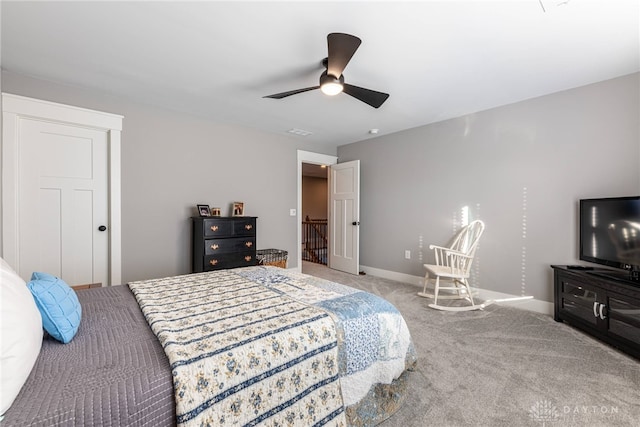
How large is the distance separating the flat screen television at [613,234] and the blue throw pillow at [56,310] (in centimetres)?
363

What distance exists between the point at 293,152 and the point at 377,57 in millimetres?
2590

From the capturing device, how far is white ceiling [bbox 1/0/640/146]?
1.74 m

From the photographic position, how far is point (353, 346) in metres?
1.34

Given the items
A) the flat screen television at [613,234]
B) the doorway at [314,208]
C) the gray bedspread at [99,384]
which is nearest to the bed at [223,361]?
the gray bedspread at [99,384]

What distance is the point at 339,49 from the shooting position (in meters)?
1.83

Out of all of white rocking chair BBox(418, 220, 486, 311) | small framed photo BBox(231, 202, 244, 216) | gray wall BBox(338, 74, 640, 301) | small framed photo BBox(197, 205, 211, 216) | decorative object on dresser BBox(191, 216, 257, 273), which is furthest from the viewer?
small framed photo BBox(231, 202, 244, 216)

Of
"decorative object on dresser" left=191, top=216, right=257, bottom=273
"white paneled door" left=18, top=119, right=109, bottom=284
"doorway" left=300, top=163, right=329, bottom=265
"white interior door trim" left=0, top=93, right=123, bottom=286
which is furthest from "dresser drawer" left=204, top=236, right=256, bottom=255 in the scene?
"doorway" left=300, top=163, right=329, bottom=265

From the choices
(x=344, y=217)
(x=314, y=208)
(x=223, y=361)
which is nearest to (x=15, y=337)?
(x=223, y=361)

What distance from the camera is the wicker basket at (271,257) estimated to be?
393cm

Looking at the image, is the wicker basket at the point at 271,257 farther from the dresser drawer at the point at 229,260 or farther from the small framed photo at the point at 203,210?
the small framed photo at the point at 203,210

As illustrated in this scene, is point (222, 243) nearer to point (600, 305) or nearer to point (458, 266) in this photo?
point (458, 266)

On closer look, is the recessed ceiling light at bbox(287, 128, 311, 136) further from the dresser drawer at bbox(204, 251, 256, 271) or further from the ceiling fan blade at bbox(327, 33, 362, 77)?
the ceiling fan blade at bbox(327, 33, 362, 77)

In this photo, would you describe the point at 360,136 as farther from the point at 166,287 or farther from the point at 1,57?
the point at 1,57

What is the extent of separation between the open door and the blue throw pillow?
3.95 m
